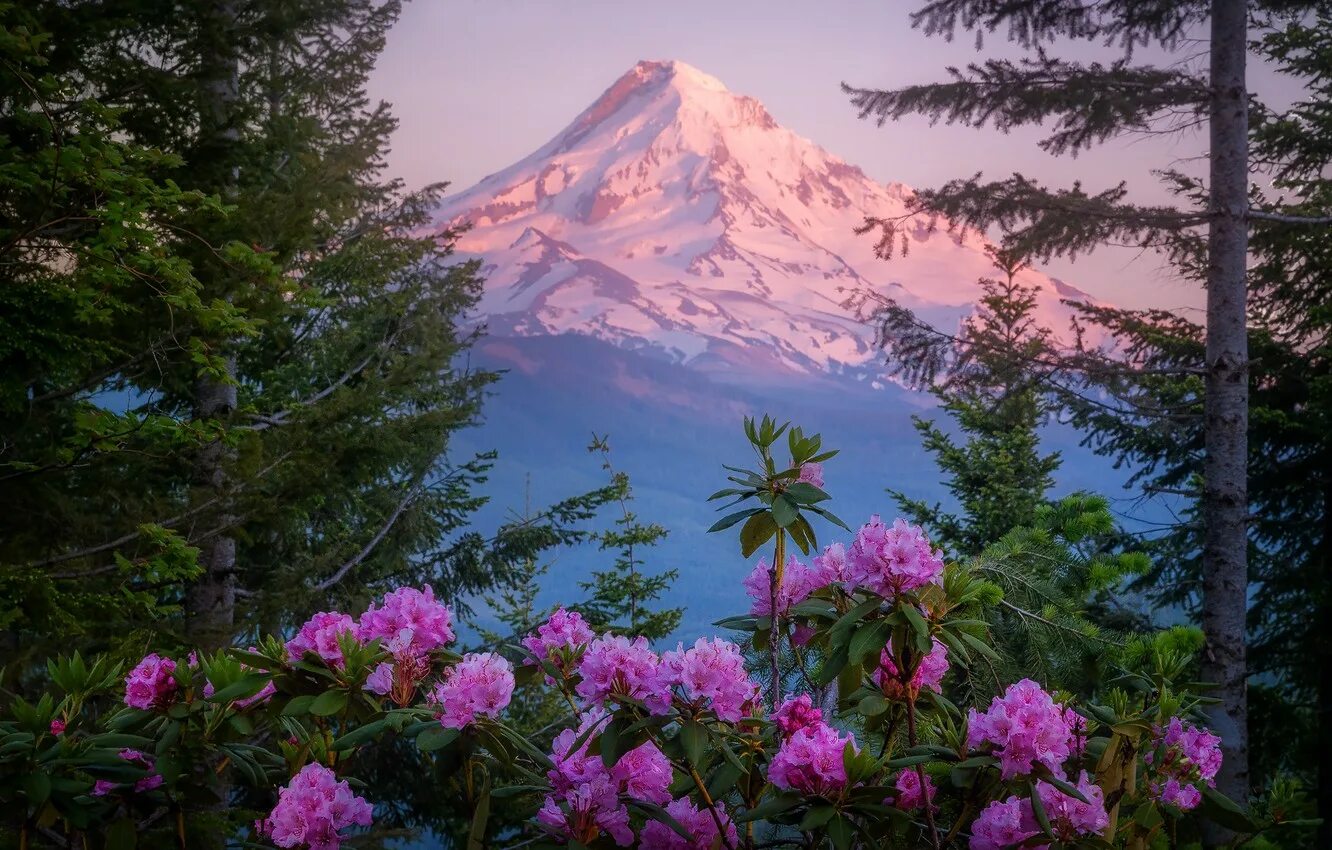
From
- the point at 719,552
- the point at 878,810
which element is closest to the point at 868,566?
the point at 878,810

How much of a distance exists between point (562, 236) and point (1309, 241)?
38.1 feet

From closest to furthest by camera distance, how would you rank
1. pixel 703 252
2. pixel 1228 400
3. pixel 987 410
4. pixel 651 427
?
pixel 1228 400, pixel 987 410, pixel 651 427, pixel 703 252

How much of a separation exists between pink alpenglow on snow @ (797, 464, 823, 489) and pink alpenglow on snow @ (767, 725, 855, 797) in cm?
32

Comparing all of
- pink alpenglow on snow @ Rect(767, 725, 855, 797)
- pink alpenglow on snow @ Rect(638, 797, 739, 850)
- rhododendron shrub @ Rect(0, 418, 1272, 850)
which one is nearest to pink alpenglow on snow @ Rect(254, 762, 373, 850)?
rhododendron shrub @ Rect(0, 418, 1272, 850)

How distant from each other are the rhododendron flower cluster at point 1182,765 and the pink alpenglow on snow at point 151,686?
1.26 m

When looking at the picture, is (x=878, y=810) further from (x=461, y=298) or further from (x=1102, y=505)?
(x=461, y=298)

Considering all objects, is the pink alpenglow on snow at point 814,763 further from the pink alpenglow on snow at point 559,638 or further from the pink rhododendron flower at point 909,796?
the pink alpenglow on snow at point 559,638

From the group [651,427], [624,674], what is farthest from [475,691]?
[651,427]

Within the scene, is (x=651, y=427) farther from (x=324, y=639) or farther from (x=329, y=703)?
(x=329, y=703)

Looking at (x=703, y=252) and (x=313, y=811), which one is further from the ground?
(x=703, y=252)

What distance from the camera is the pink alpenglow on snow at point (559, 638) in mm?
1184

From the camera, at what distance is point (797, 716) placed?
105 centimetres

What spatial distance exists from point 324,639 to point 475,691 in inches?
9.8

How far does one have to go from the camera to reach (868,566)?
3.37 ft
